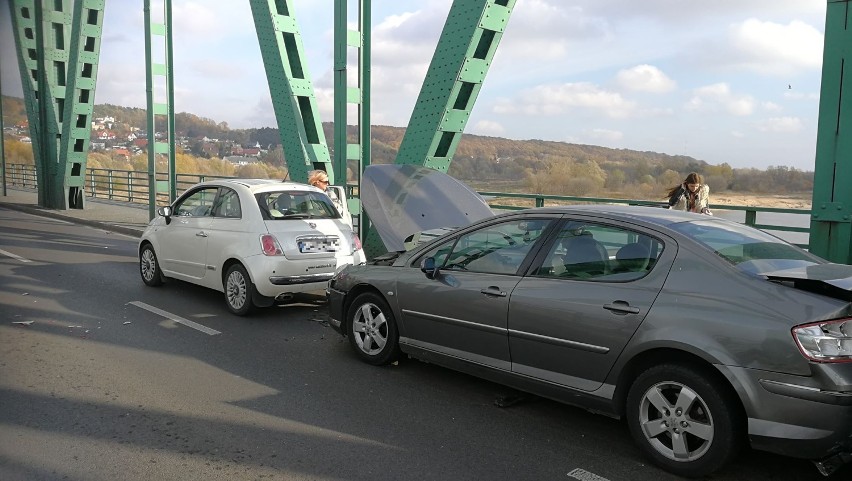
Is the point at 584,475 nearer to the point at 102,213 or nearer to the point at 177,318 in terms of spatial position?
the point at 177,318

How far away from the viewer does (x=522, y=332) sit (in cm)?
438

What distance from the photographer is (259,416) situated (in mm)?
4477

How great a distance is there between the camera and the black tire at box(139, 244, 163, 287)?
932cm

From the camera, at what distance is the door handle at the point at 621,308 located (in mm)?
3825

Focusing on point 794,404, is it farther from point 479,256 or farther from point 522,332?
point 479,256

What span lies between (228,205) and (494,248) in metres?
4.37

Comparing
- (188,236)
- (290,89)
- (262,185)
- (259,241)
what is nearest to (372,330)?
(259,241)

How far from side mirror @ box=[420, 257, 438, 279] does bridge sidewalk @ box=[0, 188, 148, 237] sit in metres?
12.9

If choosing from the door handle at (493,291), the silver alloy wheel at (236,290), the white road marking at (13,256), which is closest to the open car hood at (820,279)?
the door handle at (493,291)

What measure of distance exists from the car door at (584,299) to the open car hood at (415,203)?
9.53 feet

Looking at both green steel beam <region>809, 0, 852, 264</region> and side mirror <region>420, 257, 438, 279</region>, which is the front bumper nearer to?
side mirror <region>420, 257, 438, 279</region>

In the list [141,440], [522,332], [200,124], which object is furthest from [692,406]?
[200,124]

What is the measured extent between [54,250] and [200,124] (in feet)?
37.5

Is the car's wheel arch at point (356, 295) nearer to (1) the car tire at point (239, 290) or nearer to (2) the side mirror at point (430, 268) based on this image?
(2) the side mirror at point (430, 268)
